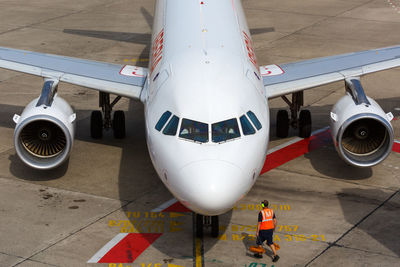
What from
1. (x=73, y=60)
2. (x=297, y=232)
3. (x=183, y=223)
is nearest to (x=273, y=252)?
(x=297, y=232)

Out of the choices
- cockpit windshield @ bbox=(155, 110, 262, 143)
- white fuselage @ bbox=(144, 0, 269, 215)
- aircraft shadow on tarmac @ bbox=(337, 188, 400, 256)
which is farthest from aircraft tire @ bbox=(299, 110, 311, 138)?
cockpit windshield @ bbox=(155, 110, 262, 143)

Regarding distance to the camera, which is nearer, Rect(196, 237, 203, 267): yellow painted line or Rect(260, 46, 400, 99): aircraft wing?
Rect(196, 237, 203, 267): yellow painted line

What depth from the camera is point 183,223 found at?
1764 centimetres

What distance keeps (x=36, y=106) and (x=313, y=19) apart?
22.0 metres

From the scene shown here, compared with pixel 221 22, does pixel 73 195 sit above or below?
below

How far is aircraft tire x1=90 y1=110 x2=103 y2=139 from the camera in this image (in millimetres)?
22859

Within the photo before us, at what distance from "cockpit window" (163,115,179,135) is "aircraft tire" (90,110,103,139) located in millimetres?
7311

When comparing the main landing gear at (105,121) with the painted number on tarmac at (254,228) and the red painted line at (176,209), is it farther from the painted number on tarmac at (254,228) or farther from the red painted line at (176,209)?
the painted number on tarmac at (254,228)

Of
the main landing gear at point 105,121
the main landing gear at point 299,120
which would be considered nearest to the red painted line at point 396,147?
the main landing gear at point 299,120

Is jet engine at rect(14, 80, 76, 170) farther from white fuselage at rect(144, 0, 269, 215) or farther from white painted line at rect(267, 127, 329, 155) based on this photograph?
white painted line at rect(267, 127, 329, 155)

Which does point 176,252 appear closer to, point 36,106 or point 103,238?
point 103,238

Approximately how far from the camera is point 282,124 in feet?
75.9

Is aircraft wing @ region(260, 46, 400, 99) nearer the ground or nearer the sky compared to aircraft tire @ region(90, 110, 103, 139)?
nearer the sky

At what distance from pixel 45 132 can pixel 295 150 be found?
752cm
